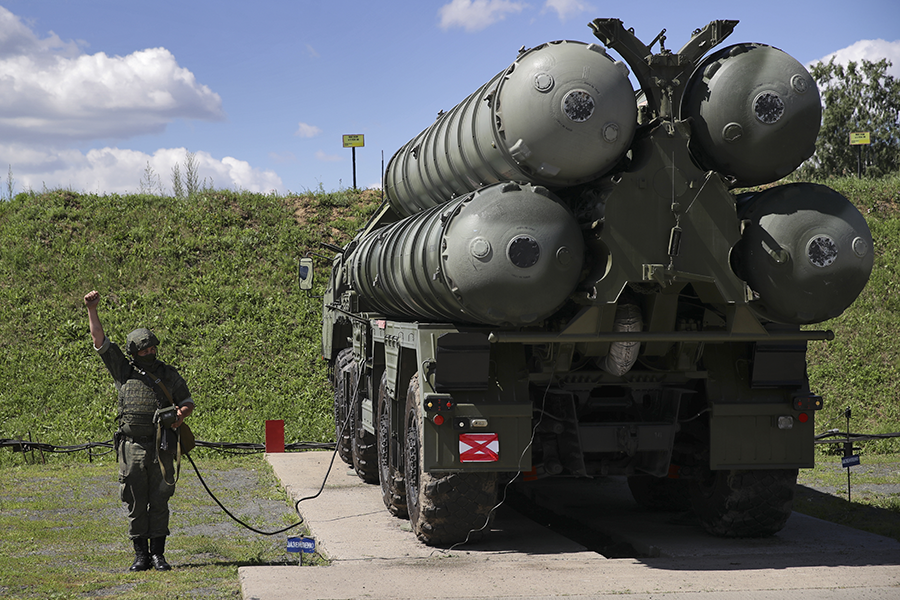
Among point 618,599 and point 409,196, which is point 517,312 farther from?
point 409,196

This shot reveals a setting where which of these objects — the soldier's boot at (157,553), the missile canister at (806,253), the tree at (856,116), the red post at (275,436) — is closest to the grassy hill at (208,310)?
the red post at (275,436)

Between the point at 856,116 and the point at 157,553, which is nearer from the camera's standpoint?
the point at 157,553

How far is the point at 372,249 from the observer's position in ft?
34.7

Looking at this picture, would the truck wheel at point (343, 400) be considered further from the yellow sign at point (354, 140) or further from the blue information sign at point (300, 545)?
the yellow sign at point (354, 140)

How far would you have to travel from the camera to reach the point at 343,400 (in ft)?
43.5

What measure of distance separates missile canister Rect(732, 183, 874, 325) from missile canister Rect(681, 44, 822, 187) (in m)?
0.33

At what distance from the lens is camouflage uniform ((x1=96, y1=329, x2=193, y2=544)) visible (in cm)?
734

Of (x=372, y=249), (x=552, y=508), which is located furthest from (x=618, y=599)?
(x=372, y=249)

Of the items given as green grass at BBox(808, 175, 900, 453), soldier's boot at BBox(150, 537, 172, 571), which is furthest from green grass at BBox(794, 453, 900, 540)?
soldier's boot at BBox(150, 537, 172, 571)

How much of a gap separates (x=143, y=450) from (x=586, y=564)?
11.4 feet

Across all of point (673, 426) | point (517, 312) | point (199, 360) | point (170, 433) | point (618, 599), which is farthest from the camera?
point (199, 360)

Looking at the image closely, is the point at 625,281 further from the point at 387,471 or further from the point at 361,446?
the point at 361,446

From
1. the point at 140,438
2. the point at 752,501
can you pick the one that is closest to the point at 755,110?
the point at 752,501

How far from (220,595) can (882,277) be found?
17.3 meters
